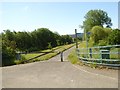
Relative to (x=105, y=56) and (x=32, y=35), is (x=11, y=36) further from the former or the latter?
(x=105, y=56)

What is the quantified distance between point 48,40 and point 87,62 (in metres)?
89.2

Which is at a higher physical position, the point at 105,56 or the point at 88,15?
the point at 88,15

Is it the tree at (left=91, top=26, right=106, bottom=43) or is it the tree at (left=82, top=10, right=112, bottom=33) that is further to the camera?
the tree at (left=82, top=10, right=112, bottom=33)

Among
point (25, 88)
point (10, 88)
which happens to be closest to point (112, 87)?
point (25, 88)

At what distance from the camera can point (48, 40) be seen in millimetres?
107938

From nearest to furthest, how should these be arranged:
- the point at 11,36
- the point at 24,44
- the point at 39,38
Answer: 1. the point at 11,36
2. the point at 24,44
3. the point at 39,38

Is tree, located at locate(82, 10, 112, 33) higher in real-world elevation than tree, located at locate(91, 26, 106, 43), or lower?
higher

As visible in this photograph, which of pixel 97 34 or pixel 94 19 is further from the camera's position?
pixel 94 19

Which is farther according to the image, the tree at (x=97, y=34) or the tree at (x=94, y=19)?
the tree at (x=94, y=19)

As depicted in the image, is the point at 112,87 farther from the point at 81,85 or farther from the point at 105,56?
the point at 105,56

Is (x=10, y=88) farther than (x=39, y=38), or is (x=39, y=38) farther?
(x=39, y=38)

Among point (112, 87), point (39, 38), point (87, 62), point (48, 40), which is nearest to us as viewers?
point (112, 87)

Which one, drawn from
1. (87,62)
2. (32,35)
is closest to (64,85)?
(87,62)

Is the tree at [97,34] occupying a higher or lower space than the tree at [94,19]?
lower
